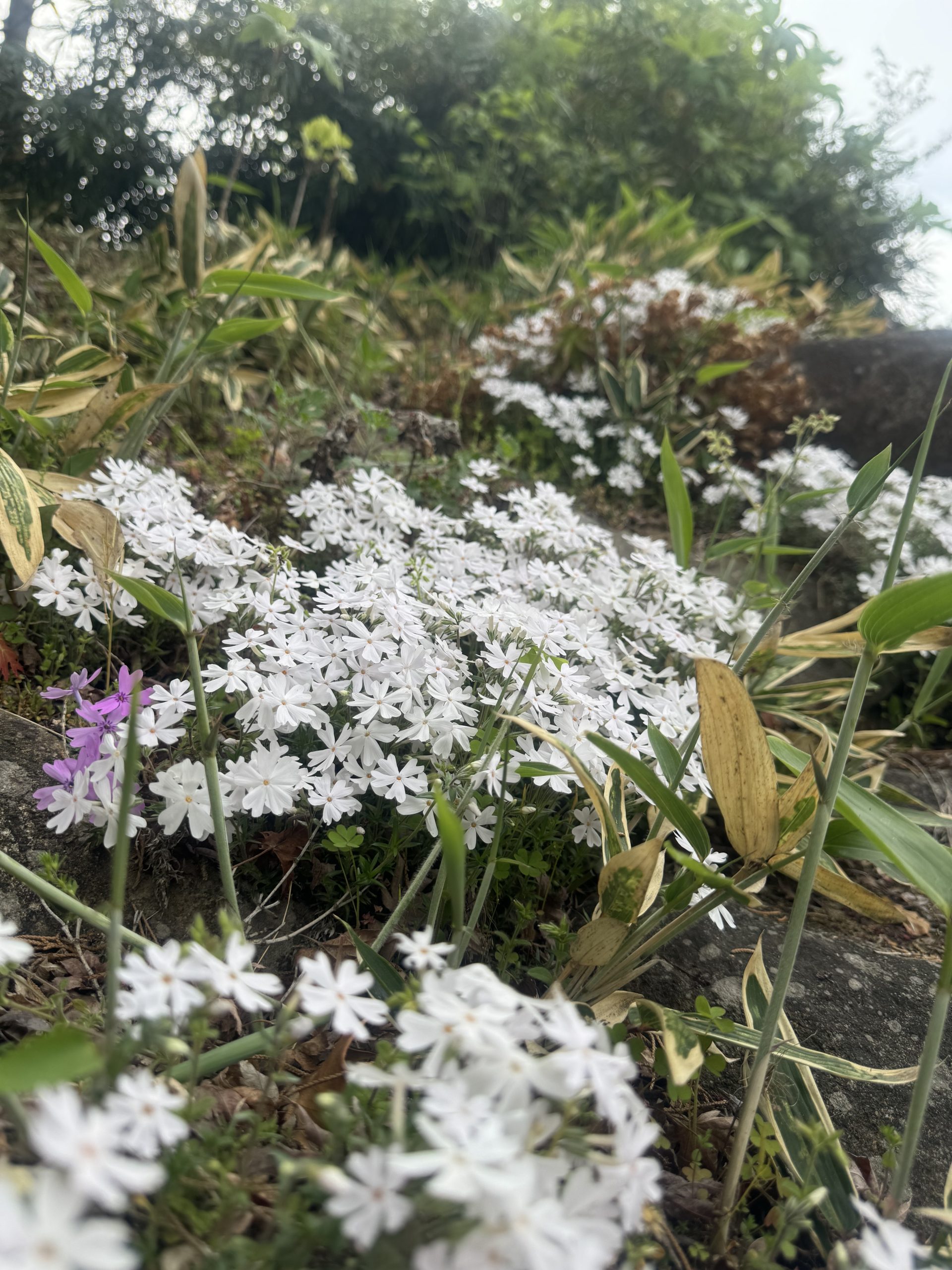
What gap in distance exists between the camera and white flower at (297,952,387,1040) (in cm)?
77

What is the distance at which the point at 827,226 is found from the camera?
686cm

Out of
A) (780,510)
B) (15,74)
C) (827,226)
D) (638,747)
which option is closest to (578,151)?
(827,226)

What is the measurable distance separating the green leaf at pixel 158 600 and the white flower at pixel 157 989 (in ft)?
1.61

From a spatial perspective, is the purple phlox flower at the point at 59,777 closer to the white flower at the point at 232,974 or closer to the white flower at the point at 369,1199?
the white flower at the point at 232,974

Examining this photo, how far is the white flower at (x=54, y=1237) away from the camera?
0.47 meters

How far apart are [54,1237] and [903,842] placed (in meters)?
1.09

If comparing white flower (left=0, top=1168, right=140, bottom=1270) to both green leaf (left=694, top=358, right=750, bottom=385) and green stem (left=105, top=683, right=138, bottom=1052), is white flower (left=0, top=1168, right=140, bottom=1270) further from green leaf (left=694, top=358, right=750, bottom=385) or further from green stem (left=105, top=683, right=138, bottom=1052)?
green leaf (left=694, top=358, right=750, bottom=385)

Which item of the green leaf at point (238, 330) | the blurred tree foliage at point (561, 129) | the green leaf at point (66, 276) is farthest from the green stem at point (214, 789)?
the blurred tree foliage at point (561, 129)

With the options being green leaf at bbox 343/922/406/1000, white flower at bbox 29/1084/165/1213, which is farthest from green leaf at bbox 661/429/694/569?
white flower at bbox 29/1084/165/1213

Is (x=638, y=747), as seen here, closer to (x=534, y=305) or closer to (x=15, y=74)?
(x=534, y=305)

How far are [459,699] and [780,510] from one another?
64.4 inches

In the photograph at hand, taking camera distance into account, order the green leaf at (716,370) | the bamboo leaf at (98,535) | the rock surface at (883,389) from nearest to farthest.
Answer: the bamboo leaf at (98,535), the green leaf at (716,370), the rock surface at (883,389)

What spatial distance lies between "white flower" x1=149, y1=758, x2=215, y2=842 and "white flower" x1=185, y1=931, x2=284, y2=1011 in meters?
0.45

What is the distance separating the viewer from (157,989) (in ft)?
2.41
